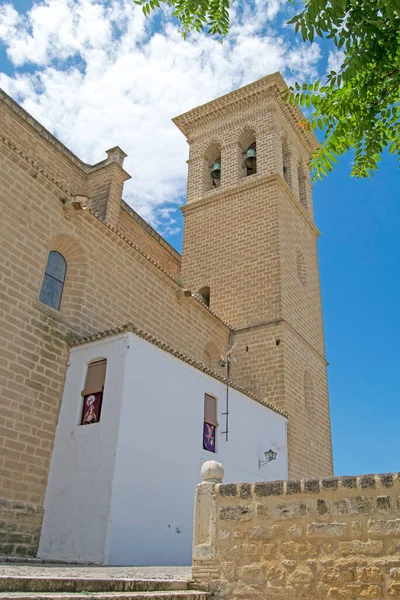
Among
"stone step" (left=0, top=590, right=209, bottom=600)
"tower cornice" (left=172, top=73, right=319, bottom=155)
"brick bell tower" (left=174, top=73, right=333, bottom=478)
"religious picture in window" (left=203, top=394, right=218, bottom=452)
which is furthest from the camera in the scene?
"tower cornice" (left=172, top=73, right=319, bottom=155)

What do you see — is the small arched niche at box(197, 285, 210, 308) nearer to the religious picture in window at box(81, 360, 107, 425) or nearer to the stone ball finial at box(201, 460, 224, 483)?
the religious picture in window at box(81, 360, 107, 425)

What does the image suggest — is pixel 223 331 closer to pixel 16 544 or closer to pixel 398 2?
pixel 16 544

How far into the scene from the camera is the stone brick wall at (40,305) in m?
7.66

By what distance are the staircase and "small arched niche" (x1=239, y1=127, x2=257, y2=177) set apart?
14.8 meters

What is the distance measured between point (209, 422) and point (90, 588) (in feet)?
19.1

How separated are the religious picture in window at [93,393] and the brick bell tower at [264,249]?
6035mm

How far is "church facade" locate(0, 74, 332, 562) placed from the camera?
7.98 meters

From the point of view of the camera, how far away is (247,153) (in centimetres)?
1769

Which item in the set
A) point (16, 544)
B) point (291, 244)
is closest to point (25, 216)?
point (16, 544)

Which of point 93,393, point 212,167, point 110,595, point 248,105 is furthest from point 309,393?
point 110,595

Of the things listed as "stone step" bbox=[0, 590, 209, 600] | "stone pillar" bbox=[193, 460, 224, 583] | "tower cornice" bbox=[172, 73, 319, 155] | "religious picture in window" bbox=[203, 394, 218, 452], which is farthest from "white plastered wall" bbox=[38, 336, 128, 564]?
"tower cornice" bbox=[172, 73, 319, 155]

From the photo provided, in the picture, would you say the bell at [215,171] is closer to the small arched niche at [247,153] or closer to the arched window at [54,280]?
the small arched niche at [247,153]

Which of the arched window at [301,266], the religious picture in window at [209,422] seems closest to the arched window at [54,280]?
the religious picture in window at [209,422]

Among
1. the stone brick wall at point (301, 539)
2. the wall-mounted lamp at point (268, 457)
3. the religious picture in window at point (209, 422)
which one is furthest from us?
the wall-mounted lamp at point (268, 457)
